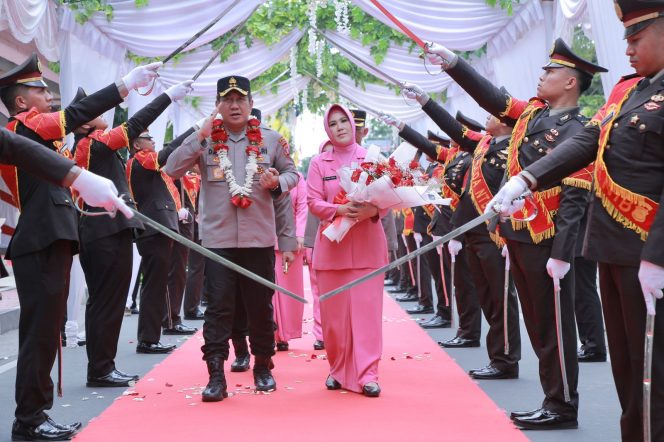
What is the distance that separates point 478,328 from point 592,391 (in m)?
2.20

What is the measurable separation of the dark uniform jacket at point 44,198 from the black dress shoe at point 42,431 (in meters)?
0.83

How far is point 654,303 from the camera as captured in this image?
9.55 feet

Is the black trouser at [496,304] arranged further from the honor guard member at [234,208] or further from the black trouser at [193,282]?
the black trouser at [193,282]

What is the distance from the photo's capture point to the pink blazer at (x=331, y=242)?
17.7 feet

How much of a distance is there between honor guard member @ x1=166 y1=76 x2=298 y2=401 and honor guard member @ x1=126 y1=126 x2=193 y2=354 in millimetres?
1918

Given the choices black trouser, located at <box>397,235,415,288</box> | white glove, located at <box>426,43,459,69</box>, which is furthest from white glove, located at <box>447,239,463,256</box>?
black trouser, located at <box>397,235,415,288</box>

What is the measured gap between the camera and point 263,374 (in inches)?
216

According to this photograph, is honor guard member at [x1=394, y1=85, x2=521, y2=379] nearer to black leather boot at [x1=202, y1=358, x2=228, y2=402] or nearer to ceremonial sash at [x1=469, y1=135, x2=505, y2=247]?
ceremonial sash at [x1=469, y1=135, x2=505, y2=247]

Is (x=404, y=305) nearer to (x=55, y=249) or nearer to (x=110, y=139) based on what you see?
(x=110, y=139)

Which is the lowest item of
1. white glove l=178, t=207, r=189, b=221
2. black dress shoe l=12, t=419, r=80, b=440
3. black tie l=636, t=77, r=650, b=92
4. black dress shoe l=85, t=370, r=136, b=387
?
black dress shoe l=12, t=419, r=80, b=440

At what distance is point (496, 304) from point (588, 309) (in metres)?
0.95

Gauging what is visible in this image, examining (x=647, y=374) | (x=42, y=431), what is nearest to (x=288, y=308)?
(x=42, y=431)

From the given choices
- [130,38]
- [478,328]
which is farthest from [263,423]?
[130,38]

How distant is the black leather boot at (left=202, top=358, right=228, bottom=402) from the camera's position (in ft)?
16.8
